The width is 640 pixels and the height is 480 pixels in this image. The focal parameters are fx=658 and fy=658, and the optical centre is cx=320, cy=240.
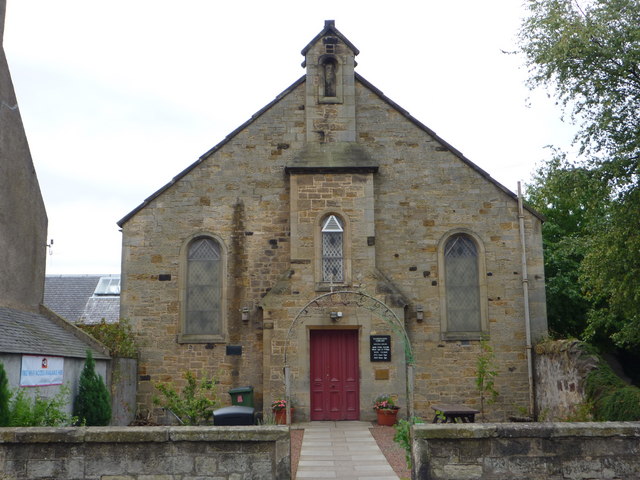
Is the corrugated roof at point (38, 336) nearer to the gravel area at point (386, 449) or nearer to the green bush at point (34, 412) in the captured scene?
the green bush at point (34, 412)

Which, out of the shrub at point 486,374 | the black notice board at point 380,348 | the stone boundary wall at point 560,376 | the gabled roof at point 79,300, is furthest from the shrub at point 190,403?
the gabled roof at point 79,300

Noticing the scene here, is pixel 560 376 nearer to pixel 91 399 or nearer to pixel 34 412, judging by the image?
pixel 91 399

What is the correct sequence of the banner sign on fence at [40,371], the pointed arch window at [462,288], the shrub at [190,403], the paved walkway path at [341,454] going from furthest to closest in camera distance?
the pointed arch window at [462,288], the shrub at [190,403], the banner sign on fence at [40,371], the paved walkway path at [341,454]

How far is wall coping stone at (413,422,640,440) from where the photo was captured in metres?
6.79

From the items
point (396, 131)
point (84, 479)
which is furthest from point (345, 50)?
point (84, 479)

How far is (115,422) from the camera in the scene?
14.1 meters

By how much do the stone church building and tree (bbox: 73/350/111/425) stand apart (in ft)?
7.63

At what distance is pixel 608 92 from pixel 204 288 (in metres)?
9.84

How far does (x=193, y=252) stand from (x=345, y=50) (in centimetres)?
636

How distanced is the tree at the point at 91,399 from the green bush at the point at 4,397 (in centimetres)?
300

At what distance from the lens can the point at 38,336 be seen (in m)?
12.8

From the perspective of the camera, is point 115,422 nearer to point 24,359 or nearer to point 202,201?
point 24,359

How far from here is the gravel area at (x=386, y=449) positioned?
9275 mm

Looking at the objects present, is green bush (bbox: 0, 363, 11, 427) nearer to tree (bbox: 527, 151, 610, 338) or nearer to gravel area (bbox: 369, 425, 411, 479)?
gravel area (bbox: 369, 425, 411, 479)
